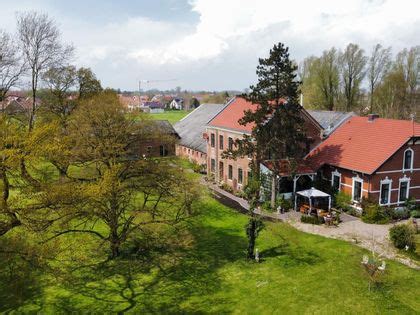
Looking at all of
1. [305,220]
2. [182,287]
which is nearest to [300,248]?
[305,220]

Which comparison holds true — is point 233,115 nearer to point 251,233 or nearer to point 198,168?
point 198,168

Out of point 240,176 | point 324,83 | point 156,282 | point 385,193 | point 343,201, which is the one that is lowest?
point 156,282

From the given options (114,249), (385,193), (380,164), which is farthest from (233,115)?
(114,249)

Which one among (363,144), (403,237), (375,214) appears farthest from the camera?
(363,144)

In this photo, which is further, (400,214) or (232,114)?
(232,114)

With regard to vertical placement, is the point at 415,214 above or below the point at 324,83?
below

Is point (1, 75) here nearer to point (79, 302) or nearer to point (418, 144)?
point (79, 302)

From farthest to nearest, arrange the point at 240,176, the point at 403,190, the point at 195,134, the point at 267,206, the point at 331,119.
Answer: the point at 195,134 → the point at 331,119 → the point at 240,176 → the point at 267,206 → the point at 403,190

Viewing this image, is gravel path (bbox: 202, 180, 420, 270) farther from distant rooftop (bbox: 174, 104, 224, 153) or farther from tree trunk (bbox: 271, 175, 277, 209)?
distant rooftop (bbox: 174, 104, 224, 153)
